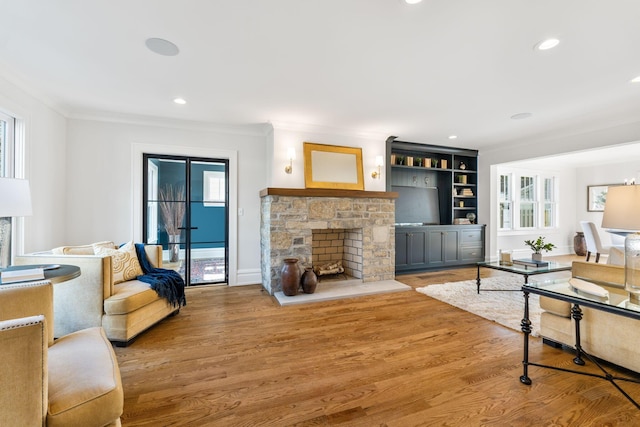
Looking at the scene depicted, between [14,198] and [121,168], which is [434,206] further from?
[14,198]

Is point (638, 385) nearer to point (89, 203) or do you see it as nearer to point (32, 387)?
point (32, 387)

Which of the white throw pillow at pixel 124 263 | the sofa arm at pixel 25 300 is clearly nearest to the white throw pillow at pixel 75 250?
the white throw pillow at pixel 124 263

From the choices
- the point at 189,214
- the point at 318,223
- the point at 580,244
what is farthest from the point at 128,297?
the point at 580,244

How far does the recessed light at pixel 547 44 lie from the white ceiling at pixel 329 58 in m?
0.06

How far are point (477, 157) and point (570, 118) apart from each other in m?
2.09

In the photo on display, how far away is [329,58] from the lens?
7.85ft

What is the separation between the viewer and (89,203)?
3680 mm

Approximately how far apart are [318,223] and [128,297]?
2.41 m

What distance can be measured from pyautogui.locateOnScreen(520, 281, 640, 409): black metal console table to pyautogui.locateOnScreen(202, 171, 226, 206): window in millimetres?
3902

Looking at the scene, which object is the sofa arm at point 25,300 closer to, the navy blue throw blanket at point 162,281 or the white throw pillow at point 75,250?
the navy blue throw blanket at point 162,281

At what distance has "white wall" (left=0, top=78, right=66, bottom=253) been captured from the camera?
2797 millimetres

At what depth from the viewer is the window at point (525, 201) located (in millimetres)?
6559

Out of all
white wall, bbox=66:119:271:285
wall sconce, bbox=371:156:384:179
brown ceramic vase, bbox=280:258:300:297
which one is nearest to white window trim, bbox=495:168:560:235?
wall sconce, bbox=371:156:384:179

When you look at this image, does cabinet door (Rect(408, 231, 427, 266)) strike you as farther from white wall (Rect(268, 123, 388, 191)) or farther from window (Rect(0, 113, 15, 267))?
window (Rect(0, 113, 15, 267))
